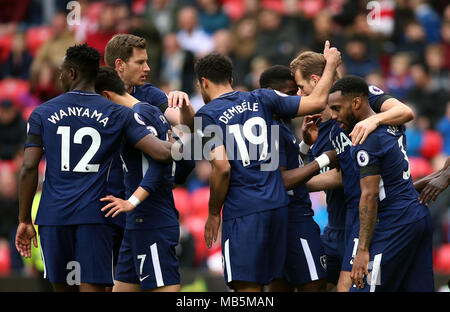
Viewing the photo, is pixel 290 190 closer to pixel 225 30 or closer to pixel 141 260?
pixel 141 260

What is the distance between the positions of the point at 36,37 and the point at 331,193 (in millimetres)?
9910

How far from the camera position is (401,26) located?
47.2 feet

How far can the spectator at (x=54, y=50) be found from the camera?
1364 cm

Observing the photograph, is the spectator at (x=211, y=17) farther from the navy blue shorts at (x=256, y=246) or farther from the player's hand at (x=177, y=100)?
the navy blue shorts at (x=256, y=246)

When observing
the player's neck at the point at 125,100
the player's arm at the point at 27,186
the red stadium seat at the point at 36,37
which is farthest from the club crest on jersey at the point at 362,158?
the red stadium seat at the point at 36,37

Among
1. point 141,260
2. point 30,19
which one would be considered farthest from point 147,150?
point 30,19

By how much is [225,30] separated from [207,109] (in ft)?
26.7

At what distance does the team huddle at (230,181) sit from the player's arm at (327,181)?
0.05 metres

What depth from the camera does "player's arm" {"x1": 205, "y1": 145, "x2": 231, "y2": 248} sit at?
21.2 feet

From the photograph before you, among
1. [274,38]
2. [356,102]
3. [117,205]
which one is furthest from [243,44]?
[117,205]

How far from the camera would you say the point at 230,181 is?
6.61m

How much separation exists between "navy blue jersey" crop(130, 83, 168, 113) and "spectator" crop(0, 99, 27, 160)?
20.7 ft

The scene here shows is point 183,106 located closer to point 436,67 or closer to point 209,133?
point 209,133

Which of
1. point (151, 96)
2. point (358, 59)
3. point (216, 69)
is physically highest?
point (358, 59)
